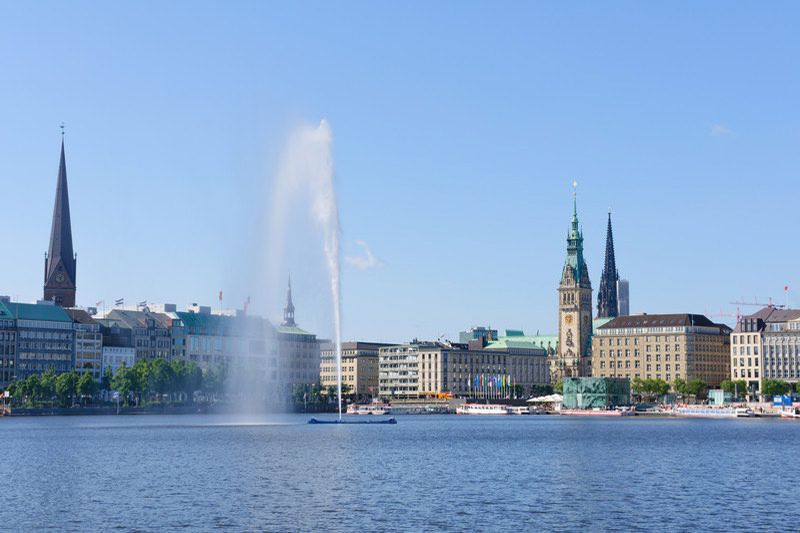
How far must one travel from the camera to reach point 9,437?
111 m

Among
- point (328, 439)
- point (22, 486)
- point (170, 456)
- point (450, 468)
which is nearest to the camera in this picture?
point (22, 486)

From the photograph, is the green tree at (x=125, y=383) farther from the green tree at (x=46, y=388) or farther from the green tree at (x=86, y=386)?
the green tree at (x=46, y=388)

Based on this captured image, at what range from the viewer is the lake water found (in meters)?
47.6

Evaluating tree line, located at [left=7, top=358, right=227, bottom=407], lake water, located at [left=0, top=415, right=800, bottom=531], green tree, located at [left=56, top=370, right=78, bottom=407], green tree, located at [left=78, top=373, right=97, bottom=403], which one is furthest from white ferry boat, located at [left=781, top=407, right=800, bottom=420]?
green tree, located at [left=56, top=370, right=78, bottom=407]

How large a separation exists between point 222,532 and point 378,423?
111 m

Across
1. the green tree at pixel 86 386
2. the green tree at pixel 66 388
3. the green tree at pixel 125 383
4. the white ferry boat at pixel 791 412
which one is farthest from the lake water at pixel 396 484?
the white ferry boat at pixel 791 412

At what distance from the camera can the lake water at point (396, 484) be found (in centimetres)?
4756

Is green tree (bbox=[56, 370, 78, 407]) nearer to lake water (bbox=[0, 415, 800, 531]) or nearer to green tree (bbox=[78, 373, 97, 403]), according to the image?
green tree (bbox=[78, 373, 97, 403])

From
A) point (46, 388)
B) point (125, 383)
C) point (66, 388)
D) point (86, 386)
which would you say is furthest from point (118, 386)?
point (46, 388)

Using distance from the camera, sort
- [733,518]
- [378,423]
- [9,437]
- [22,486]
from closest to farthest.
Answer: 1. [733,518]
2. [22,486]
3. [9,437]
4. [378,423]

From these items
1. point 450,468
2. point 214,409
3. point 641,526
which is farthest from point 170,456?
point 214,409

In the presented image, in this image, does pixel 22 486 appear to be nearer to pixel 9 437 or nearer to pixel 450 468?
pixel 450 468

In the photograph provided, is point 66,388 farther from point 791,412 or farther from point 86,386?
point 791,412

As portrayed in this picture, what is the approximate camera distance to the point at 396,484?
60.9m
